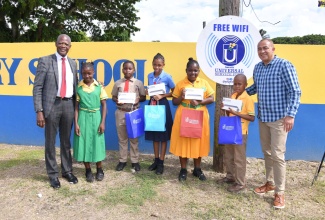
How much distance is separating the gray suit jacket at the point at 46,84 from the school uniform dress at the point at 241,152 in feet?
7.12

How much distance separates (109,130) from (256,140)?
257cm

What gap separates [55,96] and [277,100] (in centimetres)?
259

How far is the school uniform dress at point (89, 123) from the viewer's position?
3.99m

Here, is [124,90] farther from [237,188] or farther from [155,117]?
[237,188]

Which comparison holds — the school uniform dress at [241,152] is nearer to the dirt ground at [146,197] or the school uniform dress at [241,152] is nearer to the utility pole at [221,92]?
the dirt ground at [146,197]

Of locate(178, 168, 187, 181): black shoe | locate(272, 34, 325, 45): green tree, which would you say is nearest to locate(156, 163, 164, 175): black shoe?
locate(178, 168, 187, 181): black shoe

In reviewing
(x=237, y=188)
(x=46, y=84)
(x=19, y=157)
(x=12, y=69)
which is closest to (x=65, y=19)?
(x=12, y=69)

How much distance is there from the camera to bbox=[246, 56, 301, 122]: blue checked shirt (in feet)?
10.7

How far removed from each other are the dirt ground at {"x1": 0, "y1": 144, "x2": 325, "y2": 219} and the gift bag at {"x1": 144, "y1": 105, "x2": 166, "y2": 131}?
736mm

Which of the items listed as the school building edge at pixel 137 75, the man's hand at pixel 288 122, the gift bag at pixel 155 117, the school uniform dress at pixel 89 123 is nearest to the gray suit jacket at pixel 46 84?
the school uniform dress at pixel 89 123

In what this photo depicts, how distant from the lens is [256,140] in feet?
17.4

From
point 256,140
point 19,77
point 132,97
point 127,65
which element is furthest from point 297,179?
point 19,77

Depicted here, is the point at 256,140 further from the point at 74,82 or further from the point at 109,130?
the point at 74,82

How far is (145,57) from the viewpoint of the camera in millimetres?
5367
